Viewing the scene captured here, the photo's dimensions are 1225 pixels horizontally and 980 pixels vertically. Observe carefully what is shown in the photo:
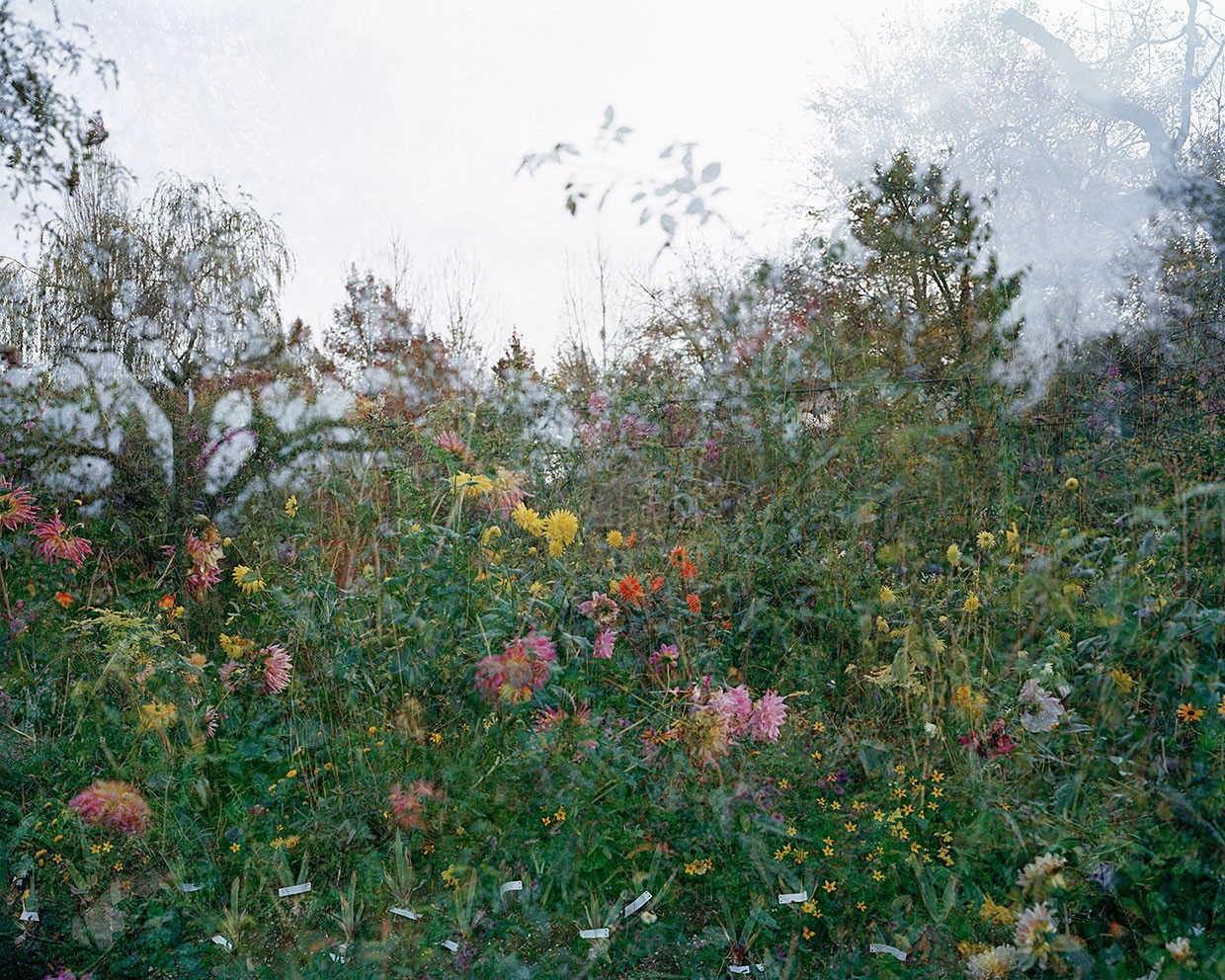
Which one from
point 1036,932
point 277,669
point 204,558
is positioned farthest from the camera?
point 204,558

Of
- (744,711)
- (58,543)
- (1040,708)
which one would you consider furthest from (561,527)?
(58,543)

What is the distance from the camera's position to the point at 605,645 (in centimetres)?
215

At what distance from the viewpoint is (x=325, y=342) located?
396 inches

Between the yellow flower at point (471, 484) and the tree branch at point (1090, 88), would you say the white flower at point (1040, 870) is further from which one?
the tree branch at point (1090, 88)

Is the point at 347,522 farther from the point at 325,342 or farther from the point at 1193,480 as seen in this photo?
the point at 325,342

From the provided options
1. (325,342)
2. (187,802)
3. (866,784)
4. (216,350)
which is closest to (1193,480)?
(866,784)

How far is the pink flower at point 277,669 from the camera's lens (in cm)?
218

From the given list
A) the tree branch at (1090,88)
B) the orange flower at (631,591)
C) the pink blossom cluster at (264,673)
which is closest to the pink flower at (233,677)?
the pink blossom cluster at (264,673)

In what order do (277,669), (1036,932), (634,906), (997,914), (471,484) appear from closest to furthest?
1. (1036,932)
2. (997,914)
3. (634,906)
4. (471,484)
5. (277,669)

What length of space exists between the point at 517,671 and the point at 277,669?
666mm

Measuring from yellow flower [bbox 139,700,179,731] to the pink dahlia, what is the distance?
16cm

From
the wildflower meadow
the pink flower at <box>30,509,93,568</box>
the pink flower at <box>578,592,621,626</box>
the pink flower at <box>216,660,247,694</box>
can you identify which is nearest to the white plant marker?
the wildflower meadow

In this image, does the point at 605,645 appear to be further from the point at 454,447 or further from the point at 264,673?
the point at 264,673

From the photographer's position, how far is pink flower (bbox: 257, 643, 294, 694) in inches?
85.7
